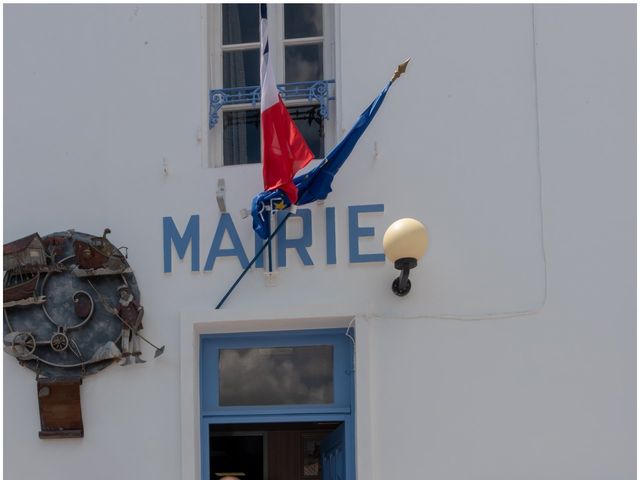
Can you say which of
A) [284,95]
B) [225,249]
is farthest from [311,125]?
[225,249]

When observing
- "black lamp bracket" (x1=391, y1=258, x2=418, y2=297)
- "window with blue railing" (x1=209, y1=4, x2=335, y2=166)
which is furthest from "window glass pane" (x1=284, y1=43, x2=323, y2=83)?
"black lamp bracket" (x1=391, y1=258, x2=418, y2=297)

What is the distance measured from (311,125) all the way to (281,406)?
179 cm

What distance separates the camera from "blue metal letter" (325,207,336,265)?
550cm

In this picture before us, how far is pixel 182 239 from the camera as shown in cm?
568

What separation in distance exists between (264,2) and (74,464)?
304cm

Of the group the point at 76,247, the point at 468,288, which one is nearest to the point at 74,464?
the point at 76,247

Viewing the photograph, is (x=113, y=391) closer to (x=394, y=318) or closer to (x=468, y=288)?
(x=394, y=318)

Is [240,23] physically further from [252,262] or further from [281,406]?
[281,406]

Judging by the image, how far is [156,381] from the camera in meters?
5.54

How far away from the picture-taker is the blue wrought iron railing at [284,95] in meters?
5.84

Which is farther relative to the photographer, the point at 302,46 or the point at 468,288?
the point at 302,46

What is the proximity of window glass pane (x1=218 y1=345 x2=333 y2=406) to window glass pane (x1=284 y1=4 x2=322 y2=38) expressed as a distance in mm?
2066

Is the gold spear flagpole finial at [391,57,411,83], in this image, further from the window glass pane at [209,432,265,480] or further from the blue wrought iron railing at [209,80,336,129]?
the window glass pane at [209,432,265,480]

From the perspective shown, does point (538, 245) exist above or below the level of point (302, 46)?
below
